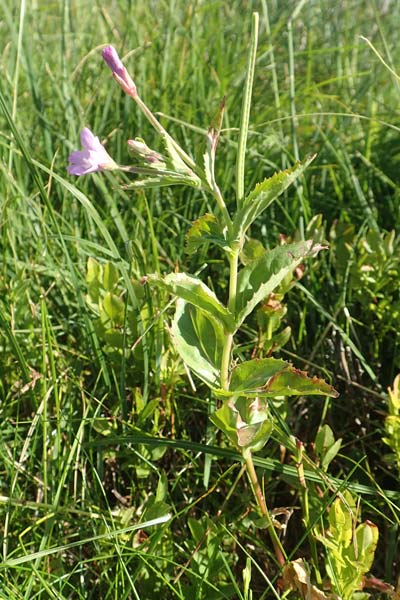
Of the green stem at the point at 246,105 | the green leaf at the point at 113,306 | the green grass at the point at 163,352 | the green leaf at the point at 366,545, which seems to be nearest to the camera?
the green stem at the point at 246,105

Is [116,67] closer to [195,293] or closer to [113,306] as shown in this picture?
[195,293]

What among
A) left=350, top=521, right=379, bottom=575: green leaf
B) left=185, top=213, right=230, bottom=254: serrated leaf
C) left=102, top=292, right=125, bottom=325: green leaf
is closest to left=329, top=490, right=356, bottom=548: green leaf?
left=350, top=521, right=379, bottom=575: green leaf

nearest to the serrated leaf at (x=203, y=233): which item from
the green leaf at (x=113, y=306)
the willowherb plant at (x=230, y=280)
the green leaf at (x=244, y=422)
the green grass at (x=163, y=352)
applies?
the willowherb plant at (x=230, y=280)

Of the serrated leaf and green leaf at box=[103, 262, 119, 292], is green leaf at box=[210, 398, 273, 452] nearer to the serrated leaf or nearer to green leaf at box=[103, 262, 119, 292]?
the serrated leaf

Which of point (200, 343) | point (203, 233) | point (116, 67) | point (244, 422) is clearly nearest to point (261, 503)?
point (244, 422)

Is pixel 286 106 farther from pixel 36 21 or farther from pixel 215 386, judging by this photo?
pixel 215 386

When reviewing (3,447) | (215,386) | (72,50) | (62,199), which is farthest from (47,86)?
(215,386)

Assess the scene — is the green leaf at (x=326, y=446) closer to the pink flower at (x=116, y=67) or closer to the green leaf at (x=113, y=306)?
the green leaf at (x=113, y=306)
